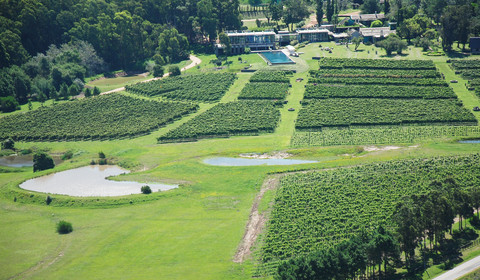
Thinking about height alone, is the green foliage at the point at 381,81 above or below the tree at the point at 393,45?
below

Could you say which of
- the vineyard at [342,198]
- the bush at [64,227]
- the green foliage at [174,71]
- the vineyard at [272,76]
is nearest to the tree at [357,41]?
the vineyard at [272,76]

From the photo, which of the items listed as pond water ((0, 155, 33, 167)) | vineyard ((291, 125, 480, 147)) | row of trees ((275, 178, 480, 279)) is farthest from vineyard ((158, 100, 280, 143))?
row of trees ((275, 178, 480, 279))

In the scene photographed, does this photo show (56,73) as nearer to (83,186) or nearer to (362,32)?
(83,186)

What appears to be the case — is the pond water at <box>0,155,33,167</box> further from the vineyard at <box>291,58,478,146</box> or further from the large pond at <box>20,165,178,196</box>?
the vineyard at <box>291,58,478,146</box>

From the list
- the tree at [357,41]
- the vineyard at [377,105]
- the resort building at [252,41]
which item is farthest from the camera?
the resort building at [252,41]

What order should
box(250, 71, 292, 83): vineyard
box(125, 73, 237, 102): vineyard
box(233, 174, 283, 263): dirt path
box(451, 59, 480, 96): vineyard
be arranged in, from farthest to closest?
box(250, 71, 292, 83): vineyard → box(125, 73, 237, 102): vineyard → box(451, 59, 480, 96): vineyard → box(233, 174, 283, 263): dirt path

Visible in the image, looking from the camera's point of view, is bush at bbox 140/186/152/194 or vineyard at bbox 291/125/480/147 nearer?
bush at bbox 140/186/152/194

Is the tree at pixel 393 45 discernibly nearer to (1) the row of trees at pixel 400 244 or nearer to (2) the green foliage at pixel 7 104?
(1) the row of trees at pixel 400 244

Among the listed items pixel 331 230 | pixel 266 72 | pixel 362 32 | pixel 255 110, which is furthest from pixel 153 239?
pixel 362 32
